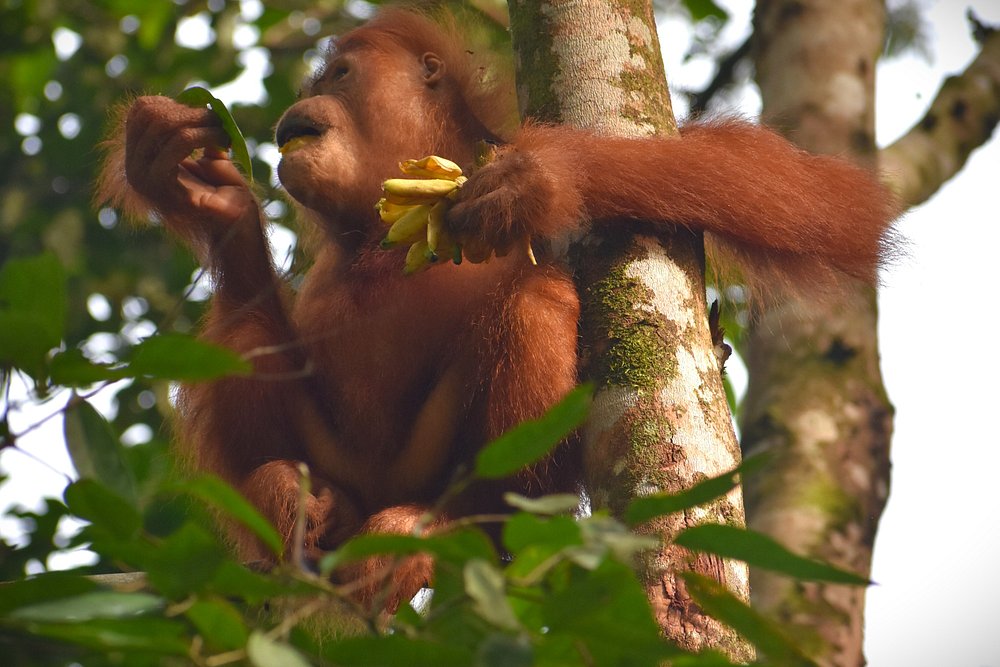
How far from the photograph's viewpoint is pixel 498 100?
13.3 ft

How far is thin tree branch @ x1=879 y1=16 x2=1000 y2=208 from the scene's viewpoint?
511 centimetres

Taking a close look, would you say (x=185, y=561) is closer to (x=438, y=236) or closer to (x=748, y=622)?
(x=748, y=622)

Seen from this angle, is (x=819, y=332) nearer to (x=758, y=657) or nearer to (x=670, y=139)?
(x=670, y=139)

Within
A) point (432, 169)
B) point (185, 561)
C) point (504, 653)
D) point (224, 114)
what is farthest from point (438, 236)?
point (504, 653)

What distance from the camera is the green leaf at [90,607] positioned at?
1332 mm

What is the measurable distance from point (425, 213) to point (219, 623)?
171 centimetres

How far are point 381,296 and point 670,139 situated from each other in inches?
40.5

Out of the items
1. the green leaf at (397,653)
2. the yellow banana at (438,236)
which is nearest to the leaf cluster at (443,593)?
the green leaf at (397,653)

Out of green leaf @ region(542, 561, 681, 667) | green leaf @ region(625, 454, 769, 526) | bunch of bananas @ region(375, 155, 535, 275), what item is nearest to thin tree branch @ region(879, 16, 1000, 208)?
bunch of bananas @ region(375, 155, 535, 275)

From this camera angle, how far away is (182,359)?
57.5 inches

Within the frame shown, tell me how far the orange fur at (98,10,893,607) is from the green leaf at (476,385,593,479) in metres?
1.39

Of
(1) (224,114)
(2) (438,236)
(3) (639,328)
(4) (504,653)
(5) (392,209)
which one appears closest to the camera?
(4) (504,653)

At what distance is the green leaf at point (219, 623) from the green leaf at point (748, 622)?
601mm

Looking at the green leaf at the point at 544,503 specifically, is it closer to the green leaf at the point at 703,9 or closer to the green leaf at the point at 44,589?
the green leaf at the point at 44,589
